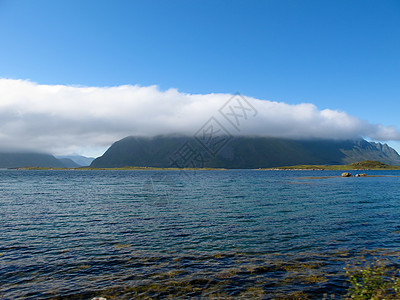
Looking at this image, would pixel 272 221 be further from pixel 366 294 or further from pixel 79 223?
pixel 79 223

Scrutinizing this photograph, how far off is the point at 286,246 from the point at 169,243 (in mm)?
11828

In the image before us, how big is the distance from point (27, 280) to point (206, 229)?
1915cm

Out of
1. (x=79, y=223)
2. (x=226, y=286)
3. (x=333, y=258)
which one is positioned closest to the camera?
(x=226, y=286)

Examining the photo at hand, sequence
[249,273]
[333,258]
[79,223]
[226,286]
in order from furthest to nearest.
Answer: [79,223] → [333,258] → [249,273] → [226,286]

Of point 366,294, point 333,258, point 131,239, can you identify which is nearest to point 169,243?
point 131,239

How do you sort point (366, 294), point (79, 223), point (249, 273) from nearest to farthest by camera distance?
point (366, 294) < point (249, 273) < point (79, 223)

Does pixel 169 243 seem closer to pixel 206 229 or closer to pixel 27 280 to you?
pixel 206 229

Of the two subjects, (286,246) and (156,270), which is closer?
(156,270)

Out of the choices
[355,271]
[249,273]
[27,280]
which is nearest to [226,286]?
[249,273]

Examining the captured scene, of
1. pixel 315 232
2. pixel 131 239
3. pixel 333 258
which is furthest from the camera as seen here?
pixel 315 232

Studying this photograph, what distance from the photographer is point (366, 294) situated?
14922mm

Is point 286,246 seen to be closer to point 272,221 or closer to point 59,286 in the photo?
point 272,221

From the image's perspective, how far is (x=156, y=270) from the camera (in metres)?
20.1

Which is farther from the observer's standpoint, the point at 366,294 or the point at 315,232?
the point at 315,232
